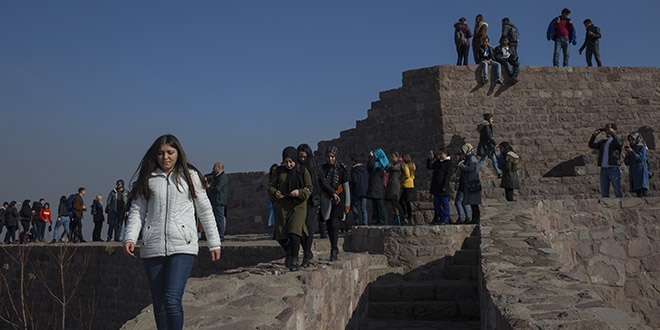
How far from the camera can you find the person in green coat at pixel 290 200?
625cm

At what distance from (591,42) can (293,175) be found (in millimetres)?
13749

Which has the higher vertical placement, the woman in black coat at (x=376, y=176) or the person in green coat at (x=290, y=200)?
the woman in black coat at (x=376, y=176)

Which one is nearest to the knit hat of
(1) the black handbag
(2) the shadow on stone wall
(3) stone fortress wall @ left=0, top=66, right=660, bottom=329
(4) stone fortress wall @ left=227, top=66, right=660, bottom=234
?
(3) stone fortress wall @ left=0, top=66, right=660, bottom=329

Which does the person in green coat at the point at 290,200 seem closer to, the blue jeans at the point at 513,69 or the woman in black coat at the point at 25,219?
the blue jeans at the point at 513,69

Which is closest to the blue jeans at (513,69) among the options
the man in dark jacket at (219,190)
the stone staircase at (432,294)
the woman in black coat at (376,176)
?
the woman in black coat at (376,176)

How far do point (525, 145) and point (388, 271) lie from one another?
8.90 m

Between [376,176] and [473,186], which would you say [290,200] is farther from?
[376,176]

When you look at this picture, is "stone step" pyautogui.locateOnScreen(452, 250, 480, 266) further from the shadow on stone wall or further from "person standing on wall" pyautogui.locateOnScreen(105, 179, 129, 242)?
"person standing on wall" pyautogui.locateOnScreen(105, 179, 129, 242)

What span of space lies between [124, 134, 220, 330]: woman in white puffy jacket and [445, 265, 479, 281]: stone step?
5040 mm

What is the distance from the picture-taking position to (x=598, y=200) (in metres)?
9.30

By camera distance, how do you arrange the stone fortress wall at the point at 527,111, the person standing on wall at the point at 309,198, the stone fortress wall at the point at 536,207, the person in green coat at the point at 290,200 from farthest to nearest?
1. the stone fortress wall at the point at 527,111
2. the person standing on wall at the point at 309,198
3. the person in green coat at the point at 290,200
4. the stone fortress wall at the point at 536,207

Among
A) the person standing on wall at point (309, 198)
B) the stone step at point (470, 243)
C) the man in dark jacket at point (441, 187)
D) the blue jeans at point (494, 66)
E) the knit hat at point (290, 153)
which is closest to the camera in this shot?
the knit hat at point (290, 153)

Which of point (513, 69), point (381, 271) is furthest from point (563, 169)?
point (381, 271)

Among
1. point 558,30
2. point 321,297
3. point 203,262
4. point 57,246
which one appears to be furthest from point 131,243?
point 558,30
